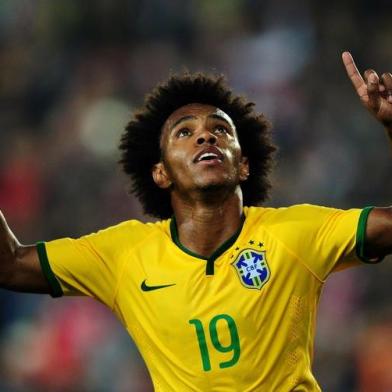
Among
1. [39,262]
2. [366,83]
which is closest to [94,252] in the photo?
[39,262]

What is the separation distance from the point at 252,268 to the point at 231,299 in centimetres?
15

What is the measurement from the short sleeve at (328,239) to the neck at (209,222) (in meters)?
0.30

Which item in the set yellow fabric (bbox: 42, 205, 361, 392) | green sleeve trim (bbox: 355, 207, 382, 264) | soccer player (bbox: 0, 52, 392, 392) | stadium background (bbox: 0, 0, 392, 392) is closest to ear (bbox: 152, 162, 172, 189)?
soccer player (bbox: 0, 52, 392, 392)

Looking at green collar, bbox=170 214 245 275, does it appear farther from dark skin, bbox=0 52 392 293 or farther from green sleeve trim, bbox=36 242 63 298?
green sleeve trim, bbox=36 242 63 298

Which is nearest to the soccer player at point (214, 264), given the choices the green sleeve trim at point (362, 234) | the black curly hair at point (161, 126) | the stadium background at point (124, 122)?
the green sleeve trim at point (362, 234)

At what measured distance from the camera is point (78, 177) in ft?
28.9

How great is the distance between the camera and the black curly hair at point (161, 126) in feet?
15.3

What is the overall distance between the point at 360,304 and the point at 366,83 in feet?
12.8

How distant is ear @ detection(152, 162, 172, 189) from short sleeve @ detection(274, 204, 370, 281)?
2.20 feet

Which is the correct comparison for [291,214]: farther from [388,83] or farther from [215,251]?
[388,83]

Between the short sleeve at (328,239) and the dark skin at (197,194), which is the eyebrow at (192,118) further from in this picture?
the short sleeve at (328,239)

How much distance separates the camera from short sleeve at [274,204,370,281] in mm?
3947

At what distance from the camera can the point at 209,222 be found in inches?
168

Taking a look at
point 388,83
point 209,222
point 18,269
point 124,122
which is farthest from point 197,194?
point 124,122
